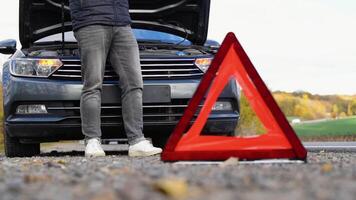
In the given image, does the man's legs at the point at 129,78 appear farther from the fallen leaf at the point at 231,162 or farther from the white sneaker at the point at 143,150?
the fallen leaf at the point at 231,162

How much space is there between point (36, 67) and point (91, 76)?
2.21 feet

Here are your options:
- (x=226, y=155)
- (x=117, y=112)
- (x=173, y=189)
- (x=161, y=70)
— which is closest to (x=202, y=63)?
(x=161, y=70)

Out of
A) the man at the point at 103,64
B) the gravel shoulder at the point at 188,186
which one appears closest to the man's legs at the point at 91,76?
the man at the point at 103,64

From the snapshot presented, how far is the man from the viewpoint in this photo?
211 inches

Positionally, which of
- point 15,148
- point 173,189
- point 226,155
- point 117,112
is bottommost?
point 15,148

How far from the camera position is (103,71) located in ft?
18.0

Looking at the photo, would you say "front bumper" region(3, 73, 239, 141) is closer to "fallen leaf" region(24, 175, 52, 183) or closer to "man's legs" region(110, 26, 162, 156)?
"man's legs" region(110, 26, 162, 156)

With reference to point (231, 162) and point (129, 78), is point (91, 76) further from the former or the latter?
point (231, 162)

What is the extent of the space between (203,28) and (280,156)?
9.44 feet

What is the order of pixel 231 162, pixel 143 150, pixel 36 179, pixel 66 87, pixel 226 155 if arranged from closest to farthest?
pixel 36 179 < pixel 231 162 < pixel 226 155 < pixel 143 150 < pixel 66 87

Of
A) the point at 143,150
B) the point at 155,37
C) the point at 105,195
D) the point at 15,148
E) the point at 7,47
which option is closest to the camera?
the point at 105,195

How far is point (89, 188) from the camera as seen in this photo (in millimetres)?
2400

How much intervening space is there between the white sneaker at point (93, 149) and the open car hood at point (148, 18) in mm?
1571

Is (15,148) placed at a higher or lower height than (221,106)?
lower
